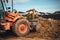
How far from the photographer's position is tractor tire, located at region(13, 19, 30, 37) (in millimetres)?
11984

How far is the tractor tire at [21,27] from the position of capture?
39.3 feet

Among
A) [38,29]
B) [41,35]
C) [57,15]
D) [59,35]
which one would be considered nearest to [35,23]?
[38,29]

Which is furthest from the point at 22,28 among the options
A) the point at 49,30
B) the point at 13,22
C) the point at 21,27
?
A: the point at 49,30

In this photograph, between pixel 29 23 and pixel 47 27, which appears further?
pixel 47 27

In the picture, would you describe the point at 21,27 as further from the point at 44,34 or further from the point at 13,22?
the point at 44,34

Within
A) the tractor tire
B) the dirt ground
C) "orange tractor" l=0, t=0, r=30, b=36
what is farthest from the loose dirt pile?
"orange tractor" l=0, t=0, r=30, b=36

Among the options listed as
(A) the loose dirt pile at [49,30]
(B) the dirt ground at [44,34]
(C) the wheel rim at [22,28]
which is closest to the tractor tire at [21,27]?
(C) the wheel rim at [22,28]

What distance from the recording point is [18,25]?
39.6 ft

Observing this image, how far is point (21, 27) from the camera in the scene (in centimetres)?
1230

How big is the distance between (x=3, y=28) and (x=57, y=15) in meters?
7.94

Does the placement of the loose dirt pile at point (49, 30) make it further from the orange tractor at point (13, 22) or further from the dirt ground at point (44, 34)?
the orange tractor at point (13, 22)

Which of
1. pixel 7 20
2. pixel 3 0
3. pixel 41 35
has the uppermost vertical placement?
pixel 3 0

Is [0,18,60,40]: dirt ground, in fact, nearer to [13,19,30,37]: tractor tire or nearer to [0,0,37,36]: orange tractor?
[13,19,30,37]: tractor tire

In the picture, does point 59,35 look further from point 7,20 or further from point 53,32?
point 7,20
